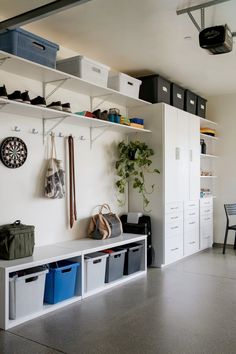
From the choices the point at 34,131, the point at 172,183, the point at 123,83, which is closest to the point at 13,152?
the point at 34,131

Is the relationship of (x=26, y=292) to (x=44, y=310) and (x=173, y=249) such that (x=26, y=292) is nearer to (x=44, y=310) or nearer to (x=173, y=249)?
(x=44, y=310)

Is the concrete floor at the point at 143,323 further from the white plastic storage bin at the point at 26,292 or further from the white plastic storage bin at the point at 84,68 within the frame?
the white plastic storage bin at the point at 84,68

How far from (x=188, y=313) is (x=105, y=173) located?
2256 mm

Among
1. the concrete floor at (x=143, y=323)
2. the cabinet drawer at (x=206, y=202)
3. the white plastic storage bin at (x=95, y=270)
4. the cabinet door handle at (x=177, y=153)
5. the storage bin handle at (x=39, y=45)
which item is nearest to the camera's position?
the concrete floor at (x=143, y=323)

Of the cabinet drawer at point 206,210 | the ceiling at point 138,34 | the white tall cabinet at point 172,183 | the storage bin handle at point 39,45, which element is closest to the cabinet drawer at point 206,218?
the cabinet drawer at point 206,210

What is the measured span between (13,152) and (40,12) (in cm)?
138

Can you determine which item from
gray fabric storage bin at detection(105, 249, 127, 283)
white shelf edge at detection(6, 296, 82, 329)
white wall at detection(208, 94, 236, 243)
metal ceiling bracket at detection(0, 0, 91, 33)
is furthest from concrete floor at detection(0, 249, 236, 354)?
metal ceiling bracket at detection(0, 0, 91, 33)

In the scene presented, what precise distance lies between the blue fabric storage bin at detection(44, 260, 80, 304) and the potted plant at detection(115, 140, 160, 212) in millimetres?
1746

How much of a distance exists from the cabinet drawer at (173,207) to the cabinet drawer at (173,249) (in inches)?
15.9

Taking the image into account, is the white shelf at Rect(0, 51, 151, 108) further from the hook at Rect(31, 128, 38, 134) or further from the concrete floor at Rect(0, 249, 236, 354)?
the concrete floor at Rect(0, 249, 236, 354)

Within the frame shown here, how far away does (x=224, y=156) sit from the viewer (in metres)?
6.71

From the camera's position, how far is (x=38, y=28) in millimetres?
3844

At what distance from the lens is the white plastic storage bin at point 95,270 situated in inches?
155

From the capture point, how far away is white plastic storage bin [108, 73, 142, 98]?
183 inches
